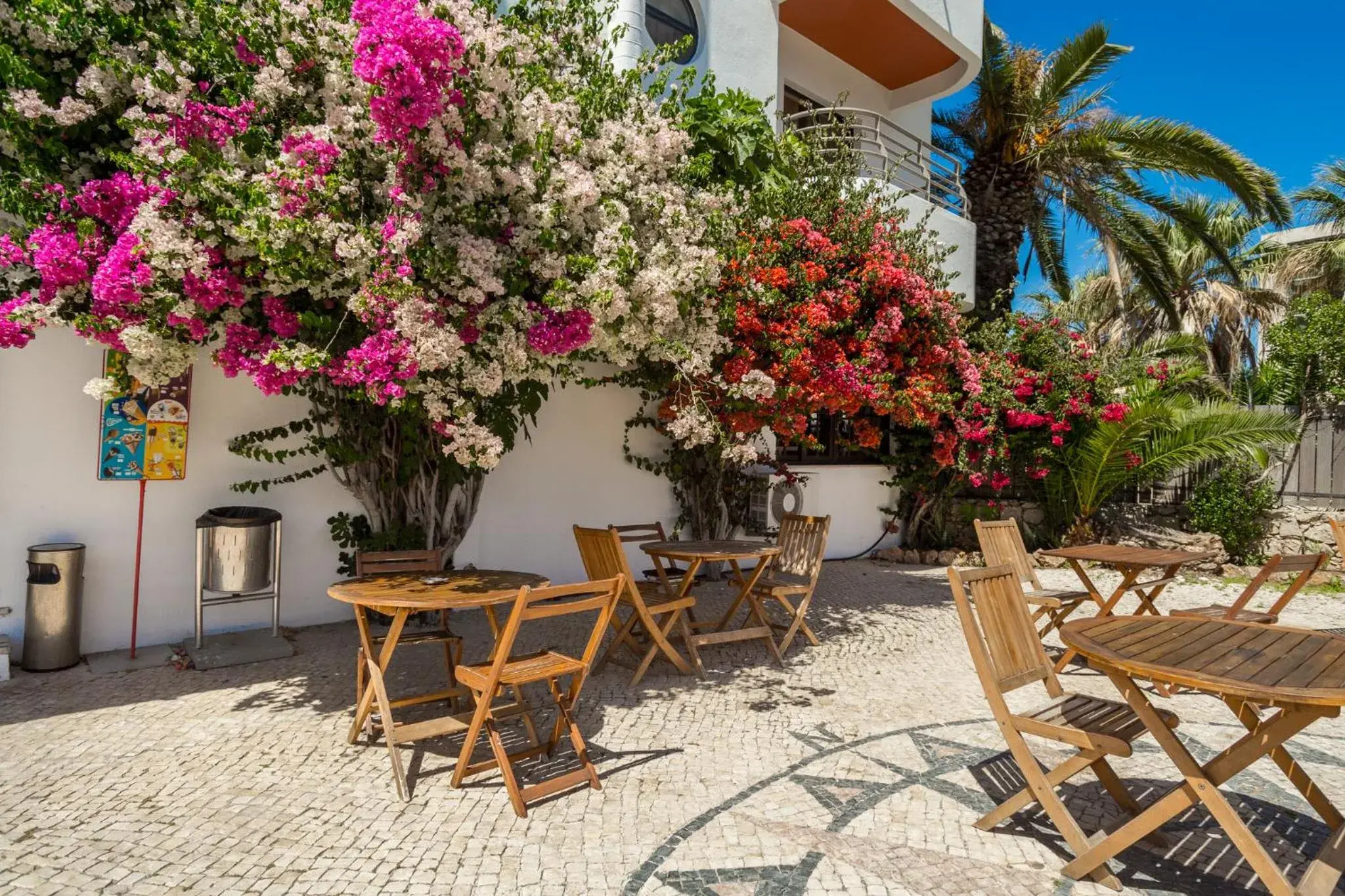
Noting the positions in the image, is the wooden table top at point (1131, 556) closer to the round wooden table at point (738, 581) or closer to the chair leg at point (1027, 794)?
the round wooden table at point (738, 581)

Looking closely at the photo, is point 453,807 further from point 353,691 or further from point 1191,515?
point 1191,515

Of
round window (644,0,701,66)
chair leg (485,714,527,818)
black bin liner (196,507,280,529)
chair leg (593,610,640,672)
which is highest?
round window (644,0,701,66)

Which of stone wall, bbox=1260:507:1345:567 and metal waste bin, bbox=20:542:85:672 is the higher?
stone wall, bbox=1260:507:1345:567

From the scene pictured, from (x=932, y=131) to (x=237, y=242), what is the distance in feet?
49.0

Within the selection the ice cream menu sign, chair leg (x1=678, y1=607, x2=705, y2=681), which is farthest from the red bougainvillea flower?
the ice cream menu sign

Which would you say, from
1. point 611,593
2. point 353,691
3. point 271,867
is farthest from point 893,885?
point 353,691

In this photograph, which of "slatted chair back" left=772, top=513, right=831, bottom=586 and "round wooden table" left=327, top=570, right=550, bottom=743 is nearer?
"round wooden table" left=327, top=570, right=550, bottom=743

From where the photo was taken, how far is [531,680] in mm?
3613

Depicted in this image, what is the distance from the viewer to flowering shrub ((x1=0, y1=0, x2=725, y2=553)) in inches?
166

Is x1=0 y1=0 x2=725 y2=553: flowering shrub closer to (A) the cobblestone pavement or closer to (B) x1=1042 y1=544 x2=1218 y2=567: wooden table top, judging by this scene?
(A) the cobblestone pavement

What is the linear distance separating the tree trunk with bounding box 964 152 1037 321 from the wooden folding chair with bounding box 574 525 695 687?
9.35 meters

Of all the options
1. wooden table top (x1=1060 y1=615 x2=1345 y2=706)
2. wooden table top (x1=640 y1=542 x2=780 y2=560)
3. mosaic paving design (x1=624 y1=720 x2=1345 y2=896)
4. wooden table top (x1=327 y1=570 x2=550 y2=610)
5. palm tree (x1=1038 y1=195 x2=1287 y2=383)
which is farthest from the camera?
palm tree (x1=1038 y1=195 x2=1287 y2=383)

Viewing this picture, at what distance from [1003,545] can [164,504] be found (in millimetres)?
6569

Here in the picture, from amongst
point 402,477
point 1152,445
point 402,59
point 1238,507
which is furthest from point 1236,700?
point 1238,507
